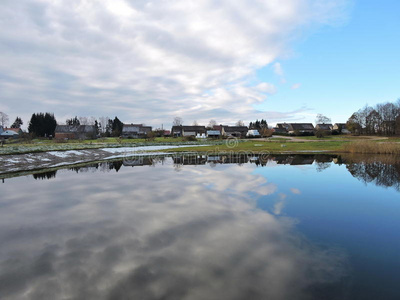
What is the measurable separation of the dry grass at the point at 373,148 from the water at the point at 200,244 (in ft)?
63.1

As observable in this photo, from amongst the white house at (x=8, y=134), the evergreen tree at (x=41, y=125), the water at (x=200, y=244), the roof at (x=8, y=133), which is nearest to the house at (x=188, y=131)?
the evergreen tree at (x=41, y=125)

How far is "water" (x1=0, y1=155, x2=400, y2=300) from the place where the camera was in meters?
3.78

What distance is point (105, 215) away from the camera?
7016 mm

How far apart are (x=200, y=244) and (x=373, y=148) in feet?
92.9

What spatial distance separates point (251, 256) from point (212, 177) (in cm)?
823

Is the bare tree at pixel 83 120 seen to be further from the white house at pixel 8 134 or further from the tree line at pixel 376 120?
the tree line at pixel 376 120

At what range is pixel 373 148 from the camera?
1006 inches

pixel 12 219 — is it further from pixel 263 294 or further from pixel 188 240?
pixel 263 294

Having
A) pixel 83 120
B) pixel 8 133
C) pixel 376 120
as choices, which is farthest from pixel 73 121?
pixel 376 120

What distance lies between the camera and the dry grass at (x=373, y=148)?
24.3m

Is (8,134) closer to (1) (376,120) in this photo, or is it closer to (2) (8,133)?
(2) (8,133)

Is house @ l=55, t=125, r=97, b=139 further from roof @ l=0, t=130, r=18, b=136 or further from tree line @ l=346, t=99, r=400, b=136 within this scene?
tree line @ l=346, t=99, r=400, b=136

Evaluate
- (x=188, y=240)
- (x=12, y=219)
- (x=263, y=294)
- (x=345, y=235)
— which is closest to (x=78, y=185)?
(x=12, y=219)

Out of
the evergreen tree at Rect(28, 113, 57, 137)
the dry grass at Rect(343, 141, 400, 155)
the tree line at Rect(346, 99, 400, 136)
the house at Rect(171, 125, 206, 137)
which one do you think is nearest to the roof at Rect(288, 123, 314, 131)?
the tree line at Rect(346, 99, 400, 136)
